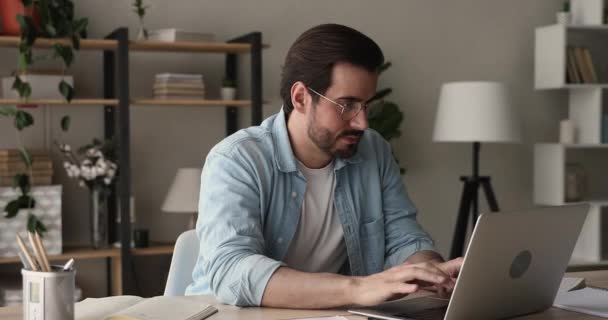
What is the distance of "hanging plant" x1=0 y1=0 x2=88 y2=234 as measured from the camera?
369 cm

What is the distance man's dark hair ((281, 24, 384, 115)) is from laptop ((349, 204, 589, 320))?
0.57 m

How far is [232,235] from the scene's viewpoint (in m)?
1.89

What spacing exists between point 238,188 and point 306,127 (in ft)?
0.87

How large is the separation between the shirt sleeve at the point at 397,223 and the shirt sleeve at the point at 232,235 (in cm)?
41

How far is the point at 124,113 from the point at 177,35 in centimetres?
44

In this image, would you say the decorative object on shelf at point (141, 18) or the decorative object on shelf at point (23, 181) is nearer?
the decorative object on shelf at point (23, 181)

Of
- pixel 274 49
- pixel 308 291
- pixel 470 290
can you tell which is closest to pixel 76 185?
pixel 274 49

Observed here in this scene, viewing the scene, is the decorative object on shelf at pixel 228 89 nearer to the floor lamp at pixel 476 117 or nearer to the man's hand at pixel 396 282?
the floor lamp at pixel 476 117

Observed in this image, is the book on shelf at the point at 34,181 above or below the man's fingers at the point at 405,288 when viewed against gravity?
below

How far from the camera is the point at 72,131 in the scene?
4281 mm

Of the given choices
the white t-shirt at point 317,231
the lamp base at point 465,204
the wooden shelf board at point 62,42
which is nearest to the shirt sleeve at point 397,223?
the white t-shirt at point 317,231

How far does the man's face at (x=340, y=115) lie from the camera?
206 centimetres

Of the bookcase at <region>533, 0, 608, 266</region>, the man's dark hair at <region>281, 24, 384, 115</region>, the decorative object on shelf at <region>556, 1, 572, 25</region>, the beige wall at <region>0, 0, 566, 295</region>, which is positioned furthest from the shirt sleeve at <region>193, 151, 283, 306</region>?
the decorative object on shelf at <region>556, 1, 572, 25</region>

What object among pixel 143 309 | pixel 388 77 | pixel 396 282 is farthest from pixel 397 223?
pixel 388 77
